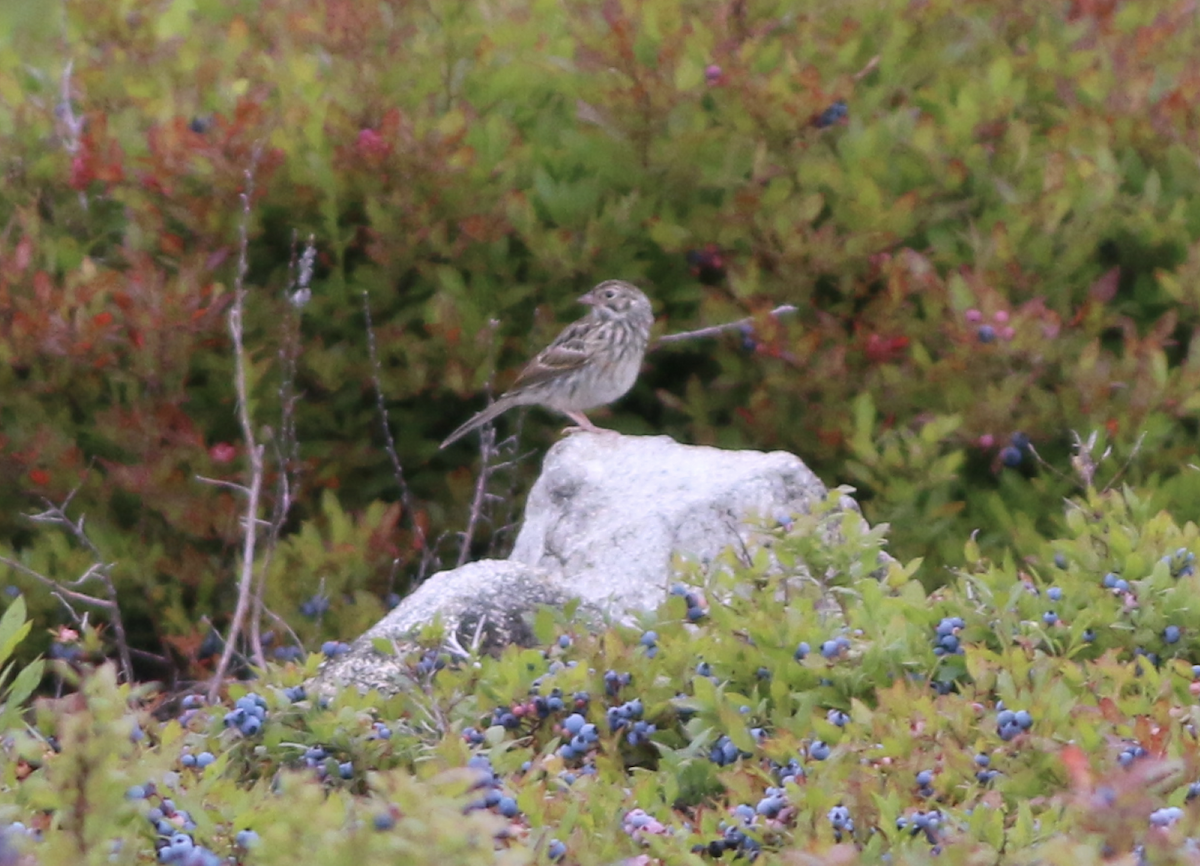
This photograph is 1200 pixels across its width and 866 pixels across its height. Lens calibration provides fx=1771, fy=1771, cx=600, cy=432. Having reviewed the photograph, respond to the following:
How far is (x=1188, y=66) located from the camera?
680 centimetres

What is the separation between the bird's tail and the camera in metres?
6.47

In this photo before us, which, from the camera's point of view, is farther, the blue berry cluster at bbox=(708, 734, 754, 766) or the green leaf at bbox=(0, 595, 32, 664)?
the blue berry cluster at bbox=(708, 734, 754, 766)

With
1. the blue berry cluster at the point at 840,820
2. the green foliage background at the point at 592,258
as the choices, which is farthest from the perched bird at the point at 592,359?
the blue berry cluster at the point at 840,820

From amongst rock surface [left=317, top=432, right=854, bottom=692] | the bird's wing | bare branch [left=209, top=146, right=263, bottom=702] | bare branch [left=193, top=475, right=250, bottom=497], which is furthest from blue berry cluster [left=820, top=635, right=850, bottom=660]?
the bird's wing

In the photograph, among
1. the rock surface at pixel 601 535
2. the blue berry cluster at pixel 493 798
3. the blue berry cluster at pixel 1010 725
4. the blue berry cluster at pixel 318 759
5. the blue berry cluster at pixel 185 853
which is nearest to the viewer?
the blue berry cluster at pixel 185 853

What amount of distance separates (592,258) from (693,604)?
8.07 ft

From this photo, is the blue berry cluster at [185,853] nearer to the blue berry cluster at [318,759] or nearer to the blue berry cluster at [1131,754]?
the blue berry cluster at [318,759]

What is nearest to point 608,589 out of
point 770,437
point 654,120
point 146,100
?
point 770,437

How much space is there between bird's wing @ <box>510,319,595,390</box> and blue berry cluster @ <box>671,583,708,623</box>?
2.28m

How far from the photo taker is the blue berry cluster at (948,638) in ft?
12.7

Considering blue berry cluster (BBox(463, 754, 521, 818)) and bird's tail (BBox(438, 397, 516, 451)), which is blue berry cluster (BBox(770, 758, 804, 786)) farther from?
bird's tail (BBox(438, 397, 516, 451))

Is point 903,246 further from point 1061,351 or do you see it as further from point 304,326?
point 304,326

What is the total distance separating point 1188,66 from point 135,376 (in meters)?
4.13

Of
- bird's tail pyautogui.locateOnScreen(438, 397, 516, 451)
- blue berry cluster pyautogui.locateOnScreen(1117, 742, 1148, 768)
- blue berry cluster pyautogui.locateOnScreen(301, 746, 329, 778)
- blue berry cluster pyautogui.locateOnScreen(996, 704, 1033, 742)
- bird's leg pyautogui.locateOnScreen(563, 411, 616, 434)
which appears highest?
blue berry cluster pyautogui.locateOnScreen(1117, 742, 1148, 768)
